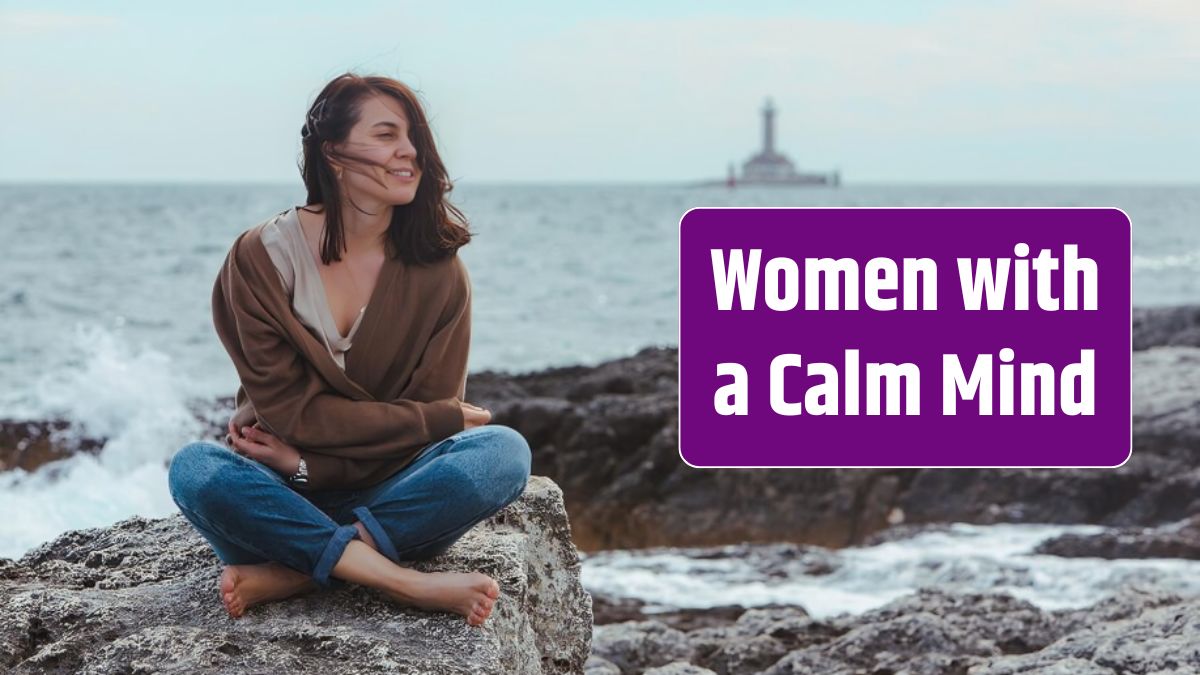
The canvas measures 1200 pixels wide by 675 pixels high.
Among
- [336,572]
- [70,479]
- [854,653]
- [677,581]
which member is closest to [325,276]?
[336,572]

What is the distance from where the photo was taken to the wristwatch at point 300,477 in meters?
3.63

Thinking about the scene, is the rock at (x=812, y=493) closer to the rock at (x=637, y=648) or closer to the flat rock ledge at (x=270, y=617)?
the rock at (x=637, y=648)

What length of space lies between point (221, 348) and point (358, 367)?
58.6 feet

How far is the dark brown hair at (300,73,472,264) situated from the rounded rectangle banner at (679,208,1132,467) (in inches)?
141

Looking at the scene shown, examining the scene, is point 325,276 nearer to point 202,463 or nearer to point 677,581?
point 202,463

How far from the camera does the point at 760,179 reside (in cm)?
9762

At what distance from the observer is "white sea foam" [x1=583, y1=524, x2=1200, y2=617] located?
29.1 feet

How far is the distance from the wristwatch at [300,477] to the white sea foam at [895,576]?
17.6ft

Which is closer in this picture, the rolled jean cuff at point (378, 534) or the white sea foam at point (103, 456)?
the rolled jean cuff at point (378, 534)

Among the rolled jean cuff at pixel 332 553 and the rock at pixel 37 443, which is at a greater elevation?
the rolled jean cuff at pixel 332 553

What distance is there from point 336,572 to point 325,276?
2.42 ft

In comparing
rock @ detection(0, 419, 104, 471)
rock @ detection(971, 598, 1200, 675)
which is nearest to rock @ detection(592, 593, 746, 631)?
rock @ detection(971, 598, 1200, 675)

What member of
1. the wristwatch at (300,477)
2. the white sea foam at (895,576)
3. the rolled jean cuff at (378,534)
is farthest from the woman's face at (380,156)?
the white sea foam at (895,576)

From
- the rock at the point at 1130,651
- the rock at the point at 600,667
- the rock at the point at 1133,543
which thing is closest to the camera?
the rock at the point at 1130,651
